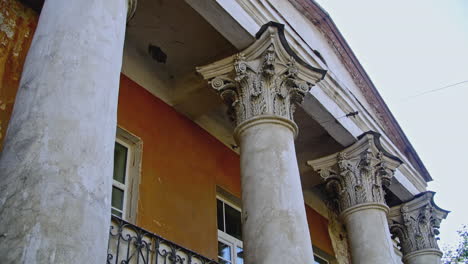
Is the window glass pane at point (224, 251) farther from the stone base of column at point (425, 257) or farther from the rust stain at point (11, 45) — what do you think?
the stone base of column at point (425, 257)

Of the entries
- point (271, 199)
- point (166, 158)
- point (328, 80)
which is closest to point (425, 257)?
point (328, 80)

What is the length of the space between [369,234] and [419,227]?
266cm

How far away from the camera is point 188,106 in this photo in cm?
812

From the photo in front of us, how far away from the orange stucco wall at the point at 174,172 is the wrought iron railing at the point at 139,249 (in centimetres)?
86

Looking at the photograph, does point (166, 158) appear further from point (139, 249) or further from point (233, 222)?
point (139, 249)

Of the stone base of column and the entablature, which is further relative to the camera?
the stone base of column

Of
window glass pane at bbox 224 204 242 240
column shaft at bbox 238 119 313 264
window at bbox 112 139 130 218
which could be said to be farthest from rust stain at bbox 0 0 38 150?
window glass pane at bbox 224 204 242 240

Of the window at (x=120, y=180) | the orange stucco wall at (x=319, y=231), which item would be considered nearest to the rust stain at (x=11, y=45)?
the window at (x=120, y=180)

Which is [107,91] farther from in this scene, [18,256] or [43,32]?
[18,256]

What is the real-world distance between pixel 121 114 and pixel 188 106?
4.63 ft

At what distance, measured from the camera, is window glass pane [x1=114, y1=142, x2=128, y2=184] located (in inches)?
265

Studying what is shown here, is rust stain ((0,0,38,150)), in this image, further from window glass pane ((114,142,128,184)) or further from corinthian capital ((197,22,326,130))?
corinthian capital ((197,22,326,130))

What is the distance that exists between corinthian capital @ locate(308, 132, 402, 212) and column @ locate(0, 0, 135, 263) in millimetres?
5427

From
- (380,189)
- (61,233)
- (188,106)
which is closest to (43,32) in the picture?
(61,233)
